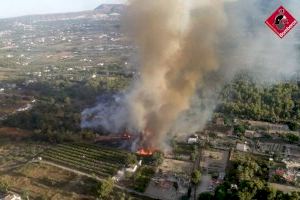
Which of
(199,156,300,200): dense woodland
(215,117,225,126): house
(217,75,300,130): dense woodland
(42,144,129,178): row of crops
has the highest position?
(217,75,300,130): dense woodland

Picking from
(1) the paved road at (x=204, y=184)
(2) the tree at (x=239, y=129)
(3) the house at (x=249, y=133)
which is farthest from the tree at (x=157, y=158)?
(3) the house at (x=249, y=133)

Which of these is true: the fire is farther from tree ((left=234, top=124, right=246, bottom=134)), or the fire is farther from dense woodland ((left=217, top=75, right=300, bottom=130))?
dense woodland ((left=217, top=75, right=300, bottom=130))

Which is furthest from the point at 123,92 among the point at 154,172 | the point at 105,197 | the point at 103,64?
the point at 103,64

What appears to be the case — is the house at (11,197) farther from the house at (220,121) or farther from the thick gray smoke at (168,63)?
the house at (220,121)

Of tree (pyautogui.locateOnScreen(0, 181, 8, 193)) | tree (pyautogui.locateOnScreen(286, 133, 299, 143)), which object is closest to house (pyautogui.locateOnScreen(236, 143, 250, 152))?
tree (pyautogui.locateOnScreen(286, 133, 299, 143))

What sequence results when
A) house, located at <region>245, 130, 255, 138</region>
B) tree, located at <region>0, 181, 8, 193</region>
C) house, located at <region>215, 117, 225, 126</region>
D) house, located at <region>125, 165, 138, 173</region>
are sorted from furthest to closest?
house, located at <region>215, 117, 225, 126</region> < house, located at <region>245, 130, 255, 138</region> < house, located at <region>125, 165, 138, 173</region> < tree, located at <region>0, 181, 8, 193</region>

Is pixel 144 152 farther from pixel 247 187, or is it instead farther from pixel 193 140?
pixel 247 187

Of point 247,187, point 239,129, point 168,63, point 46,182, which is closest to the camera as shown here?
point 247,187

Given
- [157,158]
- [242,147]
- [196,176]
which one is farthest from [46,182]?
[242,147]

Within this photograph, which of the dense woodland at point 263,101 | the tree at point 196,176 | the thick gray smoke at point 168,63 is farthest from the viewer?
the dense woodland at point 263,101
